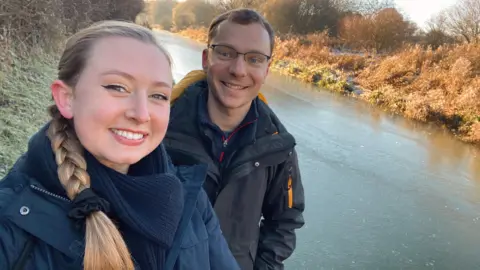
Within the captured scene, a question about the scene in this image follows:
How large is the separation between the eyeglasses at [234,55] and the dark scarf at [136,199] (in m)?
0.99

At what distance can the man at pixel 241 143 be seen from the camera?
179 cm

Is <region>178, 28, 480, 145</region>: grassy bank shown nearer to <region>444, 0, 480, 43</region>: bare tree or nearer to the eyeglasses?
<region>444, 0, 480, 43</region>: bare tree

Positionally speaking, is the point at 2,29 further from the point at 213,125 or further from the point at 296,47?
the point at 296,47

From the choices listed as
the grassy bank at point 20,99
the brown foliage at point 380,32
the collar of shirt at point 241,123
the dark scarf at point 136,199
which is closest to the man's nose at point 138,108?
the dark scarf at point 136,199

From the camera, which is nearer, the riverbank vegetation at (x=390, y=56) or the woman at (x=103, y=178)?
the woman at (x=103, y=178)

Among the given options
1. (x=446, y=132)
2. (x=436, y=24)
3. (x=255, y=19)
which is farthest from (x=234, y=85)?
(x=436, y=24)

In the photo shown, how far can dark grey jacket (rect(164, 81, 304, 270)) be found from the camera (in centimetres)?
178

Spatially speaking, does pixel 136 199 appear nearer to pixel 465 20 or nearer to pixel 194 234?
pixel 194 234

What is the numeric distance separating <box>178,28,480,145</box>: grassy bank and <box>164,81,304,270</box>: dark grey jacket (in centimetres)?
831

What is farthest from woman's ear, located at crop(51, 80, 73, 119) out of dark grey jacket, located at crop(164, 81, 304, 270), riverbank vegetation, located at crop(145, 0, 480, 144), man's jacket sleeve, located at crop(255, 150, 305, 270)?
riverbank vegetation, located at crop(145, 0, 480, 144)

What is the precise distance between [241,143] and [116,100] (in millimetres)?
909

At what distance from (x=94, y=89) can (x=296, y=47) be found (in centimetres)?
2012

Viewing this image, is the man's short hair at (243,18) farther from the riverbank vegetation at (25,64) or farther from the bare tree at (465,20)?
the bare tree at (465,20)

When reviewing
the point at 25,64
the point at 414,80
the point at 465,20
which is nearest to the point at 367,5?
the point at 465,20
